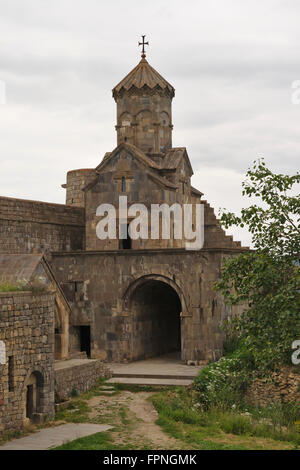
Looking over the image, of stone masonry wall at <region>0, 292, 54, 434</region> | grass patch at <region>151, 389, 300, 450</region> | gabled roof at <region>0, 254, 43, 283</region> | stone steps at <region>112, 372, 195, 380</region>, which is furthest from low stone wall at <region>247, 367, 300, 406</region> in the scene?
gabled roof at <region>0, 254, 43, 283</region>

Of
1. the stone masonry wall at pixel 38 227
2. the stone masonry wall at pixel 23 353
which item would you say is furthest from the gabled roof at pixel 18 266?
the stone masonry wall at pixel 38 227

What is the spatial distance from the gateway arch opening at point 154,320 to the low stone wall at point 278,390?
17.3ft

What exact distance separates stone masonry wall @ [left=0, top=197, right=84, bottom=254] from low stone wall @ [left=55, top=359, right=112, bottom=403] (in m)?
5.76

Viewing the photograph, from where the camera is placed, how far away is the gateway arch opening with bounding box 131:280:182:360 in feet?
85.2

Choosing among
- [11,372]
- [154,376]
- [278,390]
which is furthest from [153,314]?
[11,372]

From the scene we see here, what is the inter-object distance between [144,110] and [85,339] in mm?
9660

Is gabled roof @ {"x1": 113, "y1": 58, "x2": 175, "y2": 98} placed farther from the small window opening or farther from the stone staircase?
the small window opening

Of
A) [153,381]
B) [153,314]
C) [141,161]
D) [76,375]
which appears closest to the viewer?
[76,375]

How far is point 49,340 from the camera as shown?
17.4 m

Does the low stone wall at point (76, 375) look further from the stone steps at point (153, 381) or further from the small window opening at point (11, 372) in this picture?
the small window opening at point (11, 372)

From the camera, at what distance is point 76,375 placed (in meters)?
20.3

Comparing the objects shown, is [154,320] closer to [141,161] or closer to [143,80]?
[141,161]

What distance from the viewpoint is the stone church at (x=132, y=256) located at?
80.3ft
